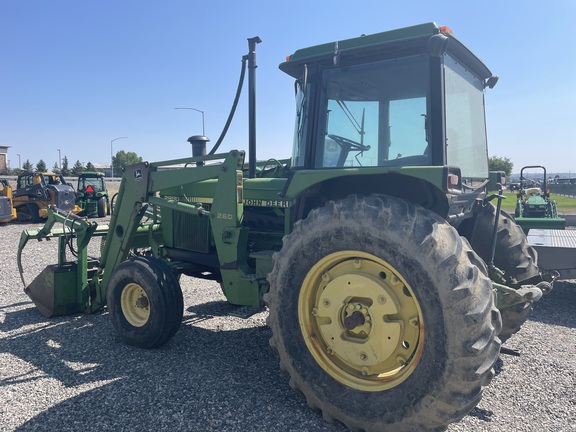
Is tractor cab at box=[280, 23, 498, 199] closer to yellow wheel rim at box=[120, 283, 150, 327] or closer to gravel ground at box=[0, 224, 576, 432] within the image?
gravel ground at box=[0, 224, 576, 432]

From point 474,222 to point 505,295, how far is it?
1.38 meters

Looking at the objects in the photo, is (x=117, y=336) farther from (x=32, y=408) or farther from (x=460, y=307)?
(x=460, y=307)

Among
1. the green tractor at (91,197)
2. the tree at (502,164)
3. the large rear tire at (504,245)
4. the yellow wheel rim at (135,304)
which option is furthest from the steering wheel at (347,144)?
the tree at (502,164)

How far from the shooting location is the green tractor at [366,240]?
276 centimetres

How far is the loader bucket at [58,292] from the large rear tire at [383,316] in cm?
326

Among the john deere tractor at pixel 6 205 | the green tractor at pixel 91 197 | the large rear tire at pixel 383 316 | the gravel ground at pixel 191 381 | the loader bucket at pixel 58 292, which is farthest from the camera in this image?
the green tractor at pixel 91 197

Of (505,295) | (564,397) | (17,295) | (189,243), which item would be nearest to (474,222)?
(505,295)

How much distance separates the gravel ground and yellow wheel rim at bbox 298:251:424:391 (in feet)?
1.42

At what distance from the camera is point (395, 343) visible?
2.99m

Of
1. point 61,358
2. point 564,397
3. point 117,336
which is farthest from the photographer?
point 117,336

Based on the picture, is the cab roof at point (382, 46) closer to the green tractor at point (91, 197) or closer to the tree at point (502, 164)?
the green tractor at point (91, 197)

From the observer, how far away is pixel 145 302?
4633 millimetres

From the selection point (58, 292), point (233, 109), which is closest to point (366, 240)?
point (233, 109)

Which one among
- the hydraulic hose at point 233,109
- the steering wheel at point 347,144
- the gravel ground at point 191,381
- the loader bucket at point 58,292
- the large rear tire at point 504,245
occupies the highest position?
the hydraulic hose at point 233,109
